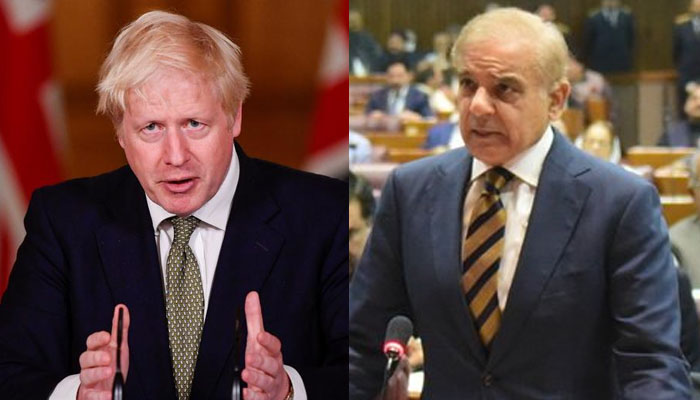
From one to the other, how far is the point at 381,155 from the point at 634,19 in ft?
2.56

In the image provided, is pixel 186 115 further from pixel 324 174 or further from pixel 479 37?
pixel 479 37

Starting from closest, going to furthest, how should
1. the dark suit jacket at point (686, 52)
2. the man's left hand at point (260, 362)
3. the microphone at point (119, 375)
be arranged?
the microphone at point (119, 375), the man's left hand at point (260, 362), the dark suit jacket at point (686, 52)

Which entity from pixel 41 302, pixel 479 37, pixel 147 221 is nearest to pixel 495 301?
pixel 479 37

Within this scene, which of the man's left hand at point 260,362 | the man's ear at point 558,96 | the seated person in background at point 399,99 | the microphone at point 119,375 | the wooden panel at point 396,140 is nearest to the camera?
the microphone at point 119,375

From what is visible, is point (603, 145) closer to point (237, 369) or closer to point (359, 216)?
point (359, 216)

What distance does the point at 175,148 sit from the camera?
2.66 meters

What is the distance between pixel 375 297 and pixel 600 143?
744 mm

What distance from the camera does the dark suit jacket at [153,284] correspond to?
270cm

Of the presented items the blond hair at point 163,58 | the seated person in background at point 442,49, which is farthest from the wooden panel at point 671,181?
the blond hair at point 163,58

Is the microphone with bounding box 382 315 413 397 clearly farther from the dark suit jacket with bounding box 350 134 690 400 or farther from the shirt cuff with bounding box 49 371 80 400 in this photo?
the shirt cuff with bounding box 49 371 80 400

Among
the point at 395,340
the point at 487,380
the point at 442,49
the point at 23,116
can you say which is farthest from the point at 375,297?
the point at 23,116

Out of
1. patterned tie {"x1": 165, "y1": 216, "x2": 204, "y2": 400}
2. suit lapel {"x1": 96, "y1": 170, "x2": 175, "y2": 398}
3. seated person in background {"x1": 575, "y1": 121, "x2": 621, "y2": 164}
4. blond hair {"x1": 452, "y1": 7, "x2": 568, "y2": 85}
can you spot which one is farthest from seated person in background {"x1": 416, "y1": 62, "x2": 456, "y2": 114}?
suit lapel {"x1": 96, "y1": 170, "x2": 175, "y2": 398}

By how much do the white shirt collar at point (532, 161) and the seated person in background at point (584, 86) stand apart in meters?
0.11

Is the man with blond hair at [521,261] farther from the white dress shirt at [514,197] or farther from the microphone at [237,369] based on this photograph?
the microphone at [237,369]
